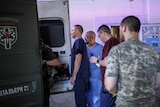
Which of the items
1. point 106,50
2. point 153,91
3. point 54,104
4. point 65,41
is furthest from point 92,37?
point 153,91

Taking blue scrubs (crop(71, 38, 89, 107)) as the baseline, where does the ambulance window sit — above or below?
above

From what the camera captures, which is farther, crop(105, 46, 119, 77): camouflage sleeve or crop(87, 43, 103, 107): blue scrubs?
crop(87, 43, 103, 107): blue scrubs

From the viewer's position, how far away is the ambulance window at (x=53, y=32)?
5340mm

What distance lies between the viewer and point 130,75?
228 centimetres

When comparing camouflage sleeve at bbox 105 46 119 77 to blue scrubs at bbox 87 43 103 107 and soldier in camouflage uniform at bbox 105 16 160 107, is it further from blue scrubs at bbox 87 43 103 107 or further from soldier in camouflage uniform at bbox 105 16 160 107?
blue scrubs at bbox 87 43 103 107

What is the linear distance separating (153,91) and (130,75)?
12.1 inches

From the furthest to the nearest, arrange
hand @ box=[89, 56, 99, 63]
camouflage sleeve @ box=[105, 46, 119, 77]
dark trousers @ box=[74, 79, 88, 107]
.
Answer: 1. dark trousers @ box=[74, 79, 88, 107]
2. hand @ box=[89, 56, 99, 63]
3. camouflage sleeve @ box=[105, 46, 119, 77]

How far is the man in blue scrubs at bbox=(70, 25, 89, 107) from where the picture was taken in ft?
13.3

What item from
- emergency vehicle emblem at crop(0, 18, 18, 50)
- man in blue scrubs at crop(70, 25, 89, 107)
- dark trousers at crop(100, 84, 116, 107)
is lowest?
dark trousers at crop(100, 84, 116, 107)

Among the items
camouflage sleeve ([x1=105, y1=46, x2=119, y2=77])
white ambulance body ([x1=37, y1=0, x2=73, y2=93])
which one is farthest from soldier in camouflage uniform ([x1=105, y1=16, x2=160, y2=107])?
white ambulance body ([x1=37, y1=0, x2=73, y2=93])

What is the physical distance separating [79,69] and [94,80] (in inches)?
15.0

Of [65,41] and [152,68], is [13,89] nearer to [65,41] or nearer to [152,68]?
[152,68]

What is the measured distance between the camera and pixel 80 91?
4145 mm

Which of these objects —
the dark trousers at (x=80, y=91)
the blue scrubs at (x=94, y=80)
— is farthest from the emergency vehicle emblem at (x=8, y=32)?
the blue scrubs at (x=94, y=80)
